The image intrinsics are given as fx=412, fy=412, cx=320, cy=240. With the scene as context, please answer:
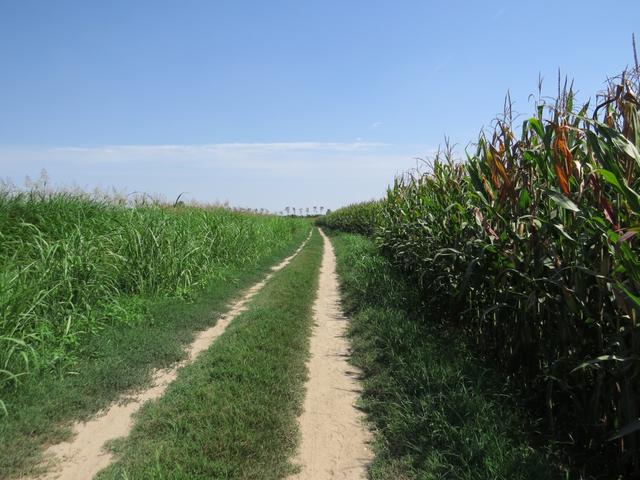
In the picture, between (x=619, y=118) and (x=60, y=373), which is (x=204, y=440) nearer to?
(x=60, y=373)

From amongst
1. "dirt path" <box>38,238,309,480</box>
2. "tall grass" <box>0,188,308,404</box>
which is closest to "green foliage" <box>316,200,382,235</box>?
"tall grass" <box>0,188,308,404</box>

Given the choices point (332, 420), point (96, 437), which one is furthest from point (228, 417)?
point (96, 437)

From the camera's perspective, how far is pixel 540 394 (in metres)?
3.51

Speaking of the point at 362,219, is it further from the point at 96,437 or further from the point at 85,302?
the point at 96,437

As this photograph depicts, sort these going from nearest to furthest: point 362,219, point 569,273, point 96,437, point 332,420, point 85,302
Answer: point 569,273 → point 96,437 → point 332,420 → point 85,302 → point 362,219

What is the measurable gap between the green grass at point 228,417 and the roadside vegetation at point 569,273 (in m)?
1.09

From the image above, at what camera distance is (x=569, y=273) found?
295 centimetres

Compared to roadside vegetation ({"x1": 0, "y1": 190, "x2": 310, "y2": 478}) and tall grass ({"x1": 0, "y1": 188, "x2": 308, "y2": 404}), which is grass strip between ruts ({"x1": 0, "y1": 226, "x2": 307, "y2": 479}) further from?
tall grass ({"x1": 0, "y1": 188, "x2": 308, "y2": 404})

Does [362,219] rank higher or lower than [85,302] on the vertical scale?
higher

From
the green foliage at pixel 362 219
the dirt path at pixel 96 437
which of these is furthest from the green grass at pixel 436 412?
the green foliage at pixel 362 219

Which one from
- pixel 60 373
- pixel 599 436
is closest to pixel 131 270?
pixel 60 373

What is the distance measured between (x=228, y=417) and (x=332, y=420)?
904 millimetres

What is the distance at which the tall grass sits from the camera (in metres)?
4.42

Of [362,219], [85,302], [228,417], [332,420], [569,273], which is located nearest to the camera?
[569,273]
